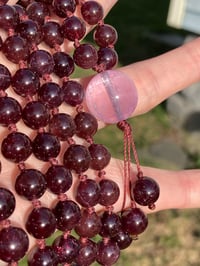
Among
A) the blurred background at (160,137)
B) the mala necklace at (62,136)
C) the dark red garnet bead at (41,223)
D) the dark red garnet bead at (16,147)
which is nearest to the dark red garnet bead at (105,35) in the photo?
the mala necklace at (62,136)

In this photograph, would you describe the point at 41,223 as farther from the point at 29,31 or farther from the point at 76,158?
the point at 29,31

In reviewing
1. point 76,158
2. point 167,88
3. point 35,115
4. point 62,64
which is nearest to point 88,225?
point 76,158

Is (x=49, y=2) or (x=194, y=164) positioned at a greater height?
(x=49, y=2)

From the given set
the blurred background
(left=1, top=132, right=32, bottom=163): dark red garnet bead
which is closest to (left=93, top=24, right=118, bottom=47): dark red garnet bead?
(left=1, top=132, right=32, bottom=163): dark red garnet bead

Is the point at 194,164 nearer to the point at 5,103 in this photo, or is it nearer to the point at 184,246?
the point at 184,246

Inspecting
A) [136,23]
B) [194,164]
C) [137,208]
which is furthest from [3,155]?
[136,23]

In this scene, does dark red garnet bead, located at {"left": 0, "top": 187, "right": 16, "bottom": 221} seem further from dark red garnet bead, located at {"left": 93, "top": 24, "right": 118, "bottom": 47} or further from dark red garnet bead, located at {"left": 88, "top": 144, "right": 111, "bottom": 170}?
dark red garnet bead, located at {"left": 93, "top": 24, "right": 118, "bottom": 47}

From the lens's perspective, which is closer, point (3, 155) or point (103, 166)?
point (3, 155)
